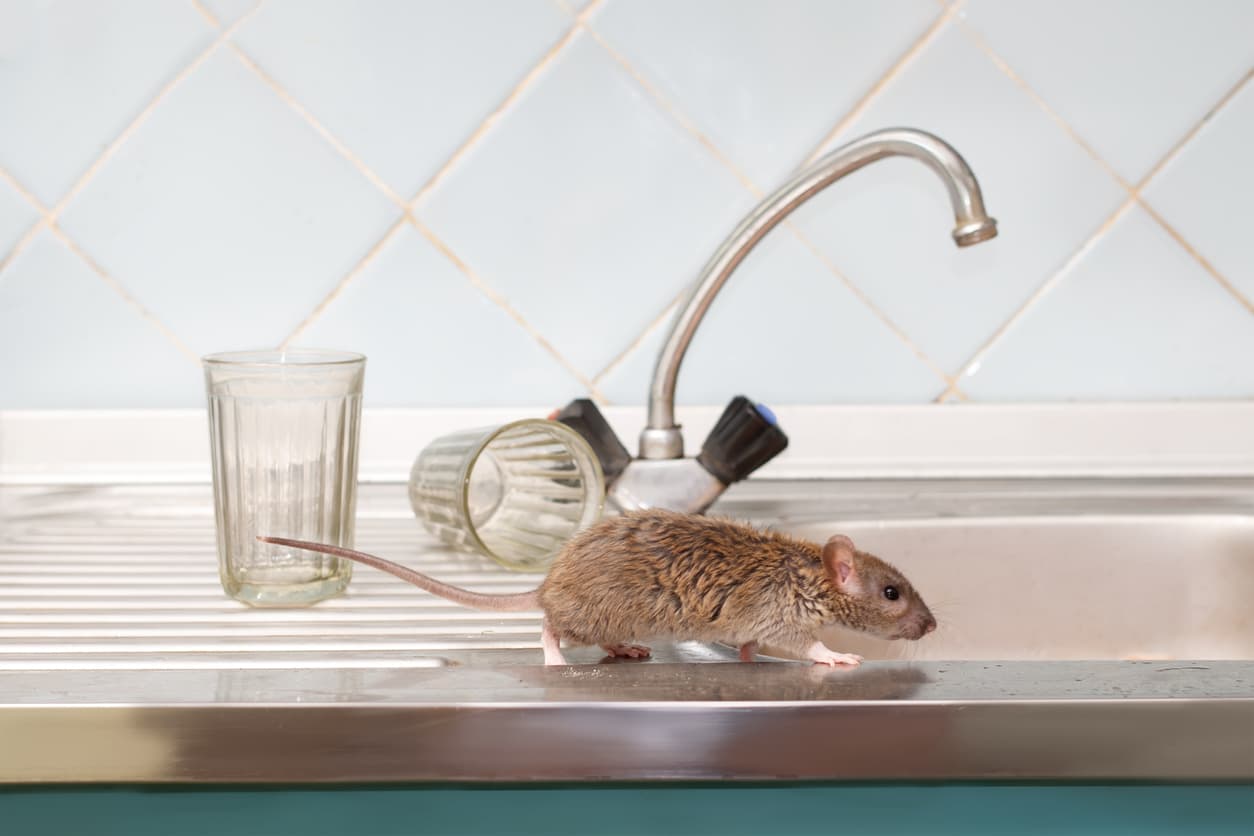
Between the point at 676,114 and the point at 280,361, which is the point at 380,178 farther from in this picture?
the point at 280,361

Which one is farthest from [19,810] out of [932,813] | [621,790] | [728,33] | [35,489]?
[728,33]

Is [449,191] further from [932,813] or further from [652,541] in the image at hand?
[932,813]

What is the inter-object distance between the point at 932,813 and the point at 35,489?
1022 mm

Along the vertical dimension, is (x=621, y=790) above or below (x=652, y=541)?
below

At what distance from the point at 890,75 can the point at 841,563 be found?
2.30 ft

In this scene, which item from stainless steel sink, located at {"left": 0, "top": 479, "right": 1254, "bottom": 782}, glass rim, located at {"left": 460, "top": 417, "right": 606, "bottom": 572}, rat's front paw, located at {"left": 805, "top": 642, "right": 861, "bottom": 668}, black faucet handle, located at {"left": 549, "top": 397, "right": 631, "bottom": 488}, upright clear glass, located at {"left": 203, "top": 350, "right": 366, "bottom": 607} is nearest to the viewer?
stainless steel sink, located at {"left": 0, "top": 479, "right": 1254, "bottom": 782}

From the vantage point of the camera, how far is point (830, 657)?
670 millimetres

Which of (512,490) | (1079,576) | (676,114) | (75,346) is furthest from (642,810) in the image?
(75,346)

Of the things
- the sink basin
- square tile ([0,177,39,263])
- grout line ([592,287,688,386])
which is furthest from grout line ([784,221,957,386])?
square tile ([0,177,39,263])

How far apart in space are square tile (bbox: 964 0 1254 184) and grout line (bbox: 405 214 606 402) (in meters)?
0.60

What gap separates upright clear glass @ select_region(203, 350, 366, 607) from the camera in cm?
76

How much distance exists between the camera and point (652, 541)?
71cm

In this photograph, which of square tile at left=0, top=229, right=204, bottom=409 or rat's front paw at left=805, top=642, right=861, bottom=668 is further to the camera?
square tile at left=0, top=229, right=204, bottom=409

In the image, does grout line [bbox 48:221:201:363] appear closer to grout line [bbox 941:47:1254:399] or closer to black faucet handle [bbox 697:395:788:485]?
black faucet handle [bbox 697:395:788:485]
